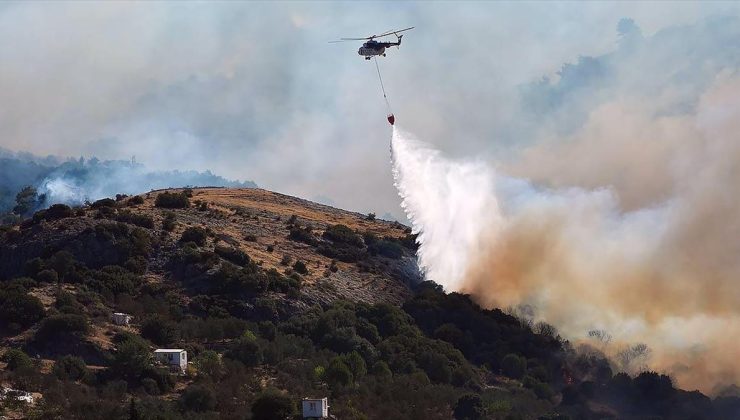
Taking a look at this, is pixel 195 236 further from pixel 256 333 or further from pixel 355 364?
pixel 355 364

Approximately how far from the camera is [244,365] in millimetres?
126688

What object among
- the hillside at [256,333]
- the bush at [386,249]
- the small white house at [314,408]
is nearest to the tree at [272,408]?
the hillside at [256,333]

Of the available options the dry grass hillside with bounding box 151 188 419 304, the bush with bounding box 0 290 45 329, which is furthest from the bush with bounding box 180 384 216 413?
the dry grass hillside with bounding box 151 188 419 304

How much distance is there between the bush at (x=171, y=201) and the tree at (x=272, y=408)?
2690 inches

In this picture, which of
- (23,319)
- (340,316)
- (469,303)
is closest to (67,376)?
(23,319)

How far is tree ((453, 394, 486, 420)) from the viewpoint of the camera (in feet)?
404

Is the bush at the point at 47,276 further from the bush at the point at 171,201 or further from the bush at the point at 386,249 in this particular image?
the bush at the point at 386,249

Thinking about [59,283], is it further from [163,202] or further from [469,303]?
[469,303]

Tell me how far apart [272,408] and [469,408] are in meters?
22.4

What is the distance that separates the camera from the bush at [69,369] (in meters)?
116

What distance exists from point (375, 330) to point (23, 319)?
38.8 metres

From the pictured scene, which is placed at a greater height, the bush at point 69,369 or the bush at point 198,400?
the bush at point 69,369

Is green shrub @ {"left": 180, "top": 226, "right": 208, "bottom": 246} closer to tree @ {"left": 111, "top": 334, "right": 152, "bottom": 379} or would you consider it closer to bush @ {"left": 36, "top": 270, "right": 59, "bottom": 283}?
bush @ {"left": 36, "top": 270, "right": 59, "bottom": 283}

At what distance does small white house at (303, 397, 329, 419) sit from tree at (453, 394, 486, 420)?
16.2 metres
